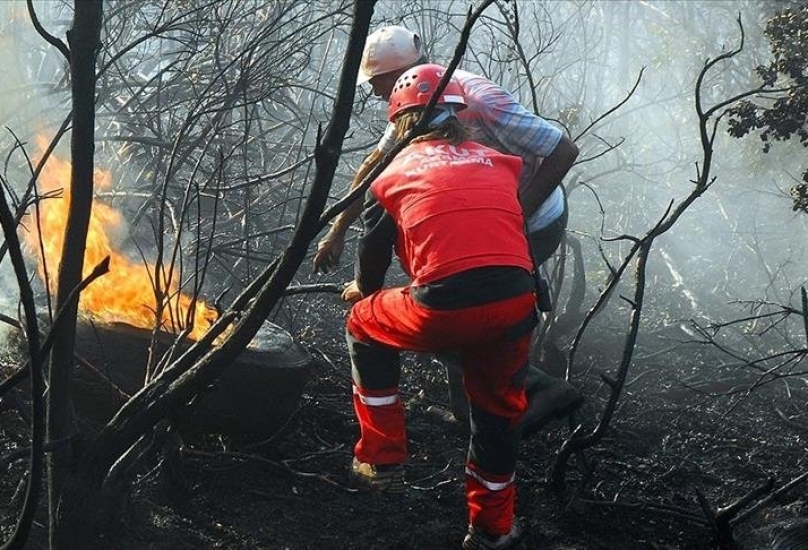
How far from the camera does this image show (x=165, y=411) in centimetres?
227

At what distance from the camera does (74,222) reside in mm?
2086

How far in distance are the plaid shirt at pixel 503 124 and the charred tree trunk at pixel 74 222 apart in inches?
70.5

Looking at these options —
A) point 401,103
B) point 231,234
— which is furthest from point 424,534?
point 231,234

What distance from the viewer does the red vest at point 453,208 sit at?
288 cm

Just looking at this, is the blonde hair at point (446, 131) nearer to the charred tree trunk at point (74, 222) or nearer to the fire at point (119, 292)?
the fire at point (119, 292)

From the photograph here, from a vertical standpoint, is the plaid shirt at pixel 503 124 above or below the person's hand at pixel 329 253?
above

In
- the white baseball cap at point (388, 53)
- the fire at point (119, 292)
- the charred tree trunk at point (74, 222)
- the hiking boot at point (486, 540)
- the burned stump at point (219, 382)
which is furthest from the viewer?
the white baseball cap at point (388, 53)

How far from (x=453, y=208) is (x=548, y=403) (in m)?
1.25

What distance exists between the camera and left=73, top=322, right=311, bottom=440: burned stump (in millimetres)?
3477

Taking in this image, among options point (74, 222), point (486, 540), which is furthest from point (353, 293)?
point (74, 222)

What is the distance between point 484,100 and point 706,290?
839 cm

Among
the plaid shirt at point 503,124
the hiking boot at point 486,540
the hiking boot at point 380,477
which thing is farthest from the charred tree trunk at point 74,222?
the plaid shirt at point 503,124

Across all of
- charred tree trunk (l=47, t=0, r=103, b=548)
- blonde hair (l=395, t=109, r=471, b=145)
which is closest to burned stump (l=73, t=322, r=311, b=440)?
charred tree trunk (l=47, t=0, r=103, b=548)

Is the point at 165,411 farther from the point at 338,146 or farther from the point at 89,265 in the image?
the point at 89,265
